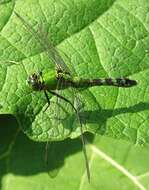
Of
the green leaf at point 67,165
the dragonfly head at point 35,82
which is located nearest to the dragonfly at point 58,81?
the dragonfly head at point 35,82

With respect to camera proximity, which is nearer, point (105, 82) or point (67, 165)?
point (105, 82)

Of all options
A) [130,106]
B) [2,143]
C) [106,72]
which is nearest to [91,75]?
[106,72]

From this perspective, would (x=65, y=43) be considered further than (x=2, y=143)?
No

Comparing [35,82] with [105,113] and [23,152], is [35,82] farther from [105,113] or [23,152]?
[23,152]

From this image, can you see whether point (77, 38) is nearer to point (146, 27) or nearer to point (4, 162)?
point (146, 27)

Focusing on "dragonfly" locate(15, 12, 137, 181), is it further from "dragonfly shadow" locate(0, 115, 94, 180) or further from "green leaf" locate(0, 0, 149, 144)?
"dragonfly shadow" locate(0, 115, 94, 180)

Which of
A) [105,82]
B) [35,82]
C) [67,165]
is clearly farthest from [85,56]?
[67,165]

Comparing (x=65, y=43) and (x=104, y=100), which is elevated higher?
(x=65, y=43)
